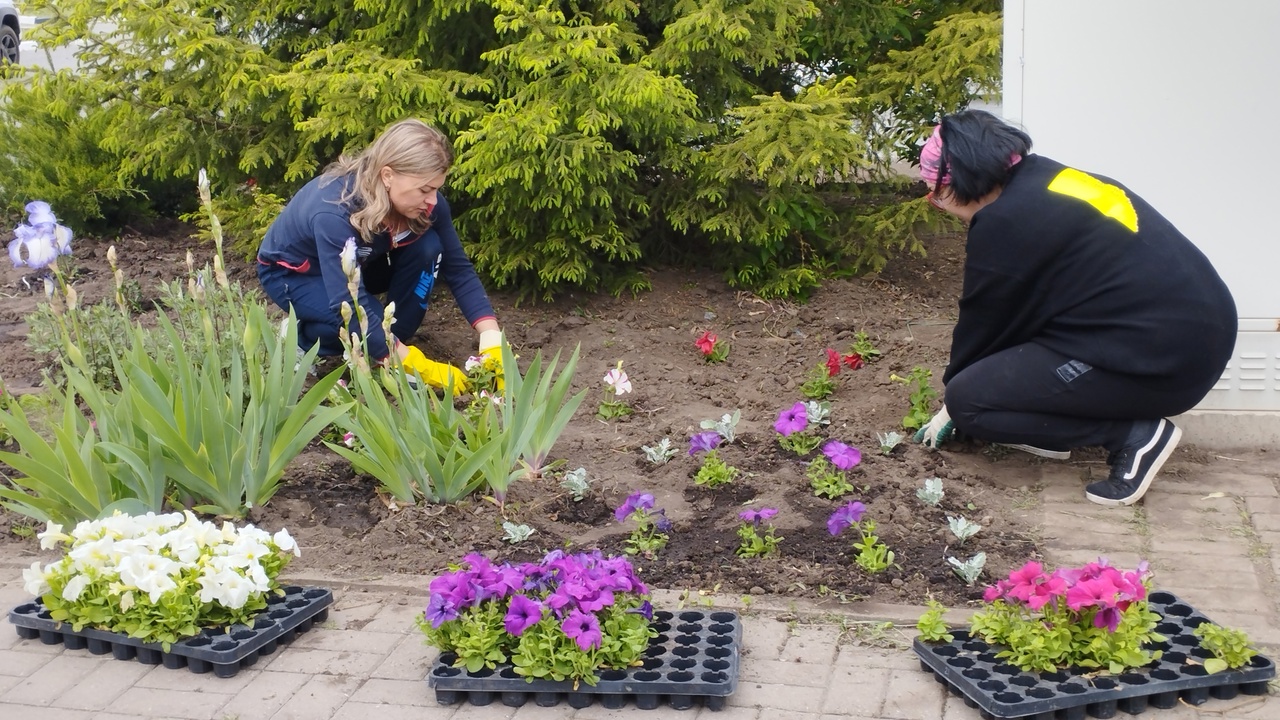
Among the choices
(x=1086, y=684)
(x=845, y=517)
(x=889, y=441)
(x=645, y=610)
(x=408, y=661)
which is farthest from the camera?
(x=889, y=441)

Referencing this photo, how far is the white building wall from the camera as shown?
3891mm

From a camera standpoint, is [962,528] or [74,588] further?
[962,528]

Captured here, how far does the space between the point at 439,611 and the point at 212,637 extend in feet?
2.06

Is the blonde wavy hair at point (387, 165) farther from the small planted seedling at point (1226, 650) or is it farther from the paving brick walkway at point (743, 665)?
the small planted seedling at point (1226, 650)

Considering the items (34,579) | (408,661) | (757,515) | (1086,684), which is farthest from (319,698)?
(1086,684)

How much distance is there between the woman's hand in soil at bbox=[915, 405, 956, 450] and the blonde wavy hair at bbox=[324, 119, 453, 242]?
1.89 m

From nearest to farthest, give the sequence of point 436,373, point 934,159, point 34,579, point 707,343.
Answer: point 34,579 → point 934,159 → point 436,373 → point 707,343

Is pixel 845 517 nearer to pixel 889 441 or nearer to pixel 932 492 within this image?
pixel 932 492

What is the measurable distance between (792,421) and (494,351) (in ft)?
3.90

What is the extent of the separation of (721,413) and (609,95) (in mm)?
1465

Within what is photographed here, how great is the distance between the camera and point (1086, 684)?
250 cm

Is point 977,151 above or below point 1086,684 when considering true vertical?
above

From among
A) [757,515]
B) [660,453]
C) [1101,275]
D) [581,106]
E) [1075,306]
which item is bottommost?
[660,453]

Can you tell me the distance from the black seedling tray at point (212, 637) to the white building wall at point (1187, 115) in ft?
9.37
